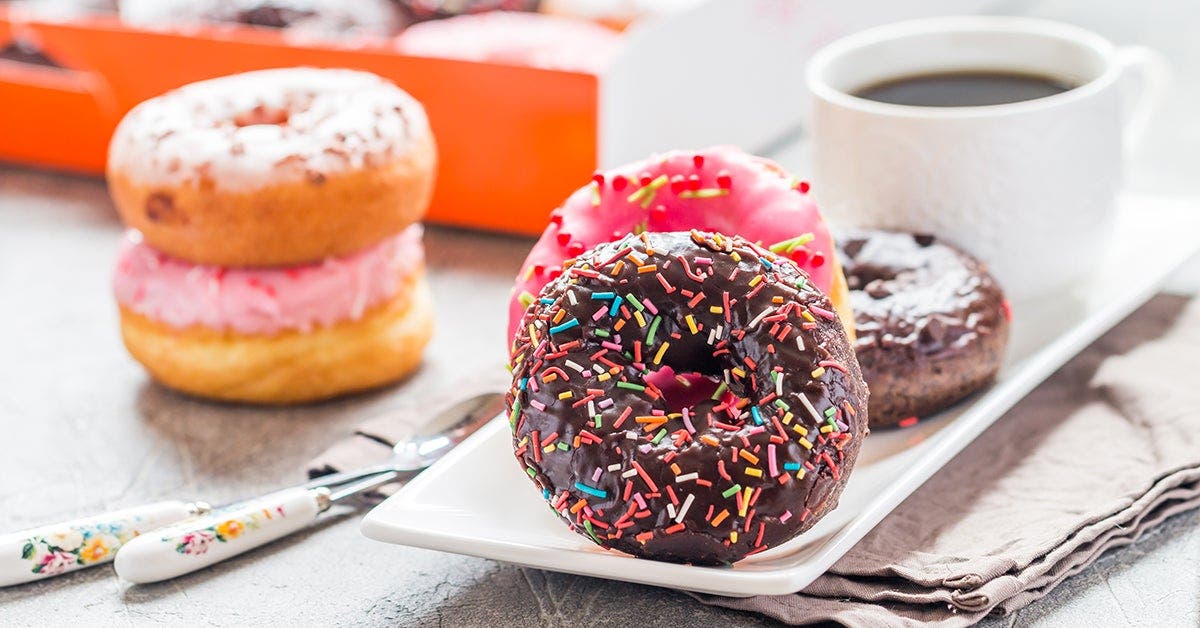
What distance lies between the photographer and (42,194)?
2.19m

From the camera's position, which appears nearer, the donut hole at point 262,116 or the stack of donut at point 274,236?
the stack of donut at point 274,236

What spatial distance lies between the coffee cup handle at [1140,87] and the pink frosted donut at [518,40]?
0.71 m

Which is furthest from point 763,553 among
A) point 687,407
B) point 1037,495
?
point 1037,495

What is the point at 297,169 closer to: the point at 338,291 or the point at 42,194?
the point at 338,291

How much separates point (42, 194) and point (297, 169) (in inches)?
39.6

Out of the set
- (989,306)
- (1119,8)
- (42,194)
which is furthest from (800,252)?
(1119,8)

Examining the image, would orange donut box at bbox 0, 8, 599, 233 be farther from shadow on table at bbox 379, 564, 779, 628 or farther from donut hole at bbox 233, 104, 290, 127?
shadow on table at bbox 379, 564, 779, 628

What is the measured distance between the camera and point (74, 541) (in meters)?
1.16

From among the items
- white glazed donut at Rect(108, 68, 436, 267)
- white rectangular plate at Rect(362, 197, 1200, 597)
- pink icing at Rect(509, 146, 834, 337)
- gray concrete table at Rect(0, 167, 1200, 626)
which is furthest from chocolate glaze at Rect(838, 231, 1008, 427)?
white glazed donut at Rect(108, 68, 436, 267)

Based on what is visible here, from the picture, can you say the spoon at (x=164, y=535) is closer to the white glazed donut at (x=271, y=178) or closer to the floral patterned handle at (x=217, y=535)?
the floral patterned handle at (x=217, y=535)

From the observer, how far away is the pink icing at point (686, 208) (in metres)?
1.19

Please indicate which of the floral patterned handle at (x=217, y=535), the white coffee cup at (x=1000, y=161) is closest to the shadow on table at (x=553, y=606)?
the floral patterned handle at (x=217, y=535)

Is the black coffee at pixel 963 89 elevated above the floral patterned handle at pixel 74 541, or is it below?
above

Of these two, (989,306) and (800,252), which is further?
(989,306)
